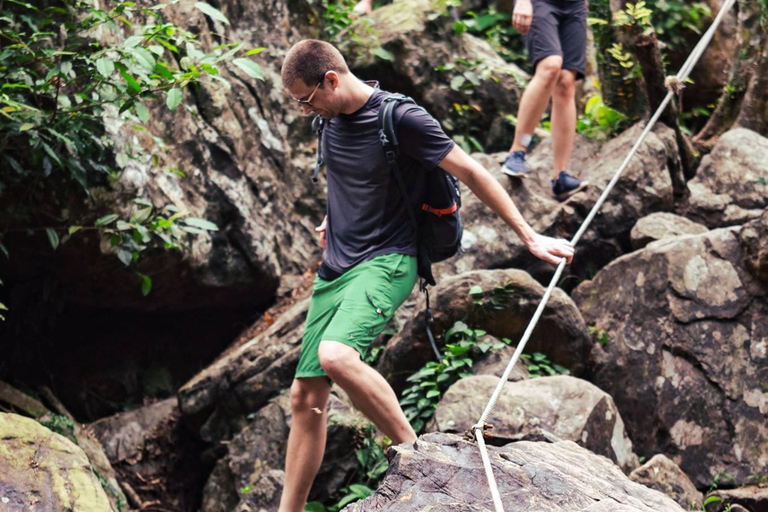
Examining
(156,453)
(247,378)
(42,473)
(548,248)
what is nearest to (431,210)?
(548,248)

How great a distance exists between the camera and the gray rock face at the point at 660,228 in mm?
6750

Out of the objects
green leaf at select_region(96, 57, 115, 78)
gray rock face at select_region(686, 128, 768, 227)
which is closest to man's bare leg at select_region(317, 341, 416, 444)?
green leaf at select_region(96, 57, 115, 78)

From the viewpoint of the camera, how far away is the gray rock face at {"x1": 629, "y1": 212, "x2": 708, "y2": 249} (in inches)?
266

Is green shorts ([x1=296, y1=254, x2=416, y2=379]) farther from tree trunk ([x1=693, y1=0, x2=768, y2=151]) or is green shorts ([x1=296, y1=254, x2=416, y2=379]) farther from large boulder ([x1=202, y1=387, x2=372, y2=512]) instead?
tree trunk ([x1=693, y1=0, x2=768, y2=151])

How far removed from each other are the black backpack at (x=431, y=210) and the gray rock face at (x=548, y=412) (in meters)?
1.13

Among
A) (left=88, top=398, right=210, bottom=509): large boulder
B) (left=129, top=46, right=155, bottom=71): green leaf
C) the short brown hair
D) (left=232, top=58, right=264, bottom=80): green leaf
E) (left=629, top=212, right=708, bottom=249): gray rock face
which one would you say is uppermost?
the short brown hair

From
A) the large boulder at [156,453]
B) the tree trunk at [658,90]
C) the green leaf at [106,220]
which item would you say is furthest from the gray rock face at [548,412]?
the tree trunk at [658,90]

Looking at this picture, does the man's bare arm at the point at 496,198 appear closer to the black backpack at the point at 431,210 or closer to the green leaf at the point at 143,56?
the black backpack at the point at 431,210

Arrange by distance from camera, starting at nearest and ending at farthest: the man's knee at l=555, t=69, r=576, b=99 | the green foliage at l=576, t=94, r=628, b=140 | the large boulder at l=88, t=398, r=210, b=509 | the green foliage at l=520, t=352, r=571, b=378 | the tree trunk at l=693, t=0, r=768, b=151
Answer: the green foliage at l=520, t=352, r=571, b=378 < the large boulder at l=88, t=398, r=210, b=509 < the man's knee at l=555, t=69, r=576, b=99 < the tree trunk at l=693, t=0, r=768, b=151 < the green foliage at l=576, t=94, r=628, b=140

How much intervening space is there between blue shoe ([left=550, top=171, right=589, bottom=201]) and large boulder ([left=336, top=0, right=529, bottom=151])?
1729 millimetres

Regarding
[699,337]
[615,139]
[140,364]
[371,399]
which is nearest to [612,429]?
[699,337]

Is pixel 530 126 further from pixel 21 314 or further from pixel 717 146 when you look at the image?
pixel 21 314

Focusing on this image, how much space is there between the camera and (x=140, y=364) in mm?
7285

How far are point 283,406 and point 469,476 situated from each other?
126 inches
